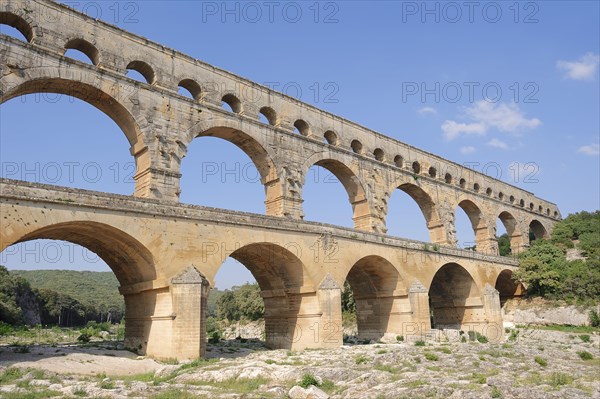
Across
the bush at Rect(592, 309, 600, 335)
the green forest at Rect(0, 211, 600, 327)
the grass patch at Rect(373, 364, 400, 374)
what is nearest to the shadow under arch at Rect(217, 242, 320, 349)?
the grass patch at Rect(373, 364, 400, 374)

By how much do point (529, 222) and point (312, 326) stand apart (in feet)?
105

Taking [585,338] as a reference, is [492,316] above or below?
above

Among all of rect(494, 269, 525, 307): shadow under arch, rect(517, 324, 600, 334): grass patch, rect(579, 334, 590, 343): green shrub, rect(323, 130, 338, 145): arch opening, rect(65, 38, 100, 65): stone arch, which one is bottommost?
rect(579, 334, 590, 343): green shrub

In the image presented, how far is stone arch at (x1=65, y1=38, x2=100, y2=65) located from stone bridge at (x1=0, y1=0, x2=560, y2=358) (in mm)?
77

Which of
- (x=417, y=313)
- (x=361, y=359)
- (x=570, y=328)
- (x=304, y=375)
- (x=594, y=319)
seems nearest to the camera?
(x=304, y=375)

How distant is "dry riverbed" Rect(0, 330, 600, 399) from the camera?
11.3 meters

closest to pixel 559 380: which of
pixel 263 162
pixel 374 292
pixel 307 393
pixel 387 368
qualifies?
pixel 387 368

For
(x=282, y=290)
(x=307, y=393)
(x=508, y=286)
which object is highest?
(x=282, y=290)

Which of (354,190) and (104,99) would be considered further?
(354,190)

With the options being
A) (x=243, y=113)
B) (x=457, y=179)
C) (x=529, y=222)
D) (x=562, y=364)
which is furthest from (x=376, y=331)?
(x=529, y=222)

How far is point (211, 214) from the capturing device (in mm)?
18312

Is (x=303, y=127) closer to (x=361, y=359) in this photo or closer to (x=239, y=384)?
(x=361, y=359)

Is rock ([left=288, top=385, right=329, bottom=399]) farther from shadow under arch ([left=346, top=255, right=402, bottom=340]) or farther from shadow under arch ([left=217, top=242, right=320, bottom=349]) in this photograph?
shadow under arch ([left=346, top=255, right=402, bottom=340])

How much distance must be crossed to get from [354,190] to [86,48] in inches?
605
